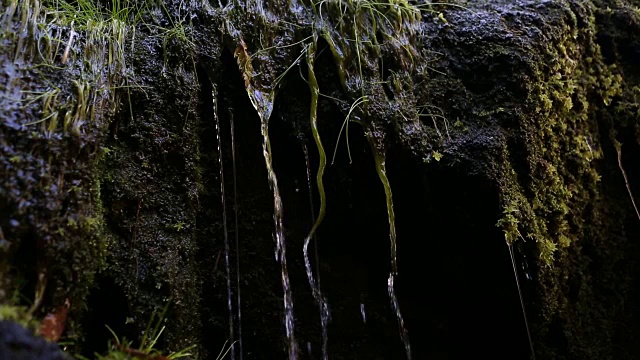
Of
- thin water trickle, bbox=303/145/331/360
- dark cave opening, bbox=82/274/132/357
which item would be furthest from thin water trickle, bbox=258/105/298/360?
dark cave opening, bbox=82/274/132/357

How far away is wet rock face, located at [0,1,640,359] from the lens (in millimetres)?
2227

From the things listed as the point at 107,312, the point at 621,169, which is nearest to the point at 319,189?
the point at 107,312

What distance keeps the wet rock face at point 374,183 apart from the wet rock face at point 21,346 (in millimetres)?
752

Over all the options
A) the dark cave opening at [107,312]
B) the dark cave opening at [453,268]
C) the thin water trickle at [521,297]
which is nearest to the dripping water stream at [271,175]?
the dark cave opening at [453,268]

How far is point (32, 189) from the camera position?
5.42ft

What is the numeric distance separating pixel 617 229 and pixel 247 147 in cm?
210

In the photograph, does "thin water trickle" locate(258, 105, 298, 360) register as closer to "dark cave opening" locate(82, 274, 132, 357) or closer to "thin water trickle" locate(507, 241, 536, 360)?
"dark cave opening" locate(82, 274, 132, 357)

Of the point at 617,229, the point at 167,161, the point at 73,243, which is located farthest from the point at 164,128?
the point at 617,229

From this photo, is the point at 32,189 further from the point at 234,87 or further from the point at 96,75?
the point at 234,87

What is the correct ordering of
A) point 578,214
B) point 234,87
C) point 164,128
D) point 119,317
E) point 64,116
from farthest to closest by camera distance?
point 578,214 < point 234,87 < point 164,128 < point 119,317 < point 64,116

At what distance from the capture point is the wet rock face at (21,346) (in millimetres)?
1137

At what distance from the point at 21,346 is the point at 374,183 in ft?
5.51

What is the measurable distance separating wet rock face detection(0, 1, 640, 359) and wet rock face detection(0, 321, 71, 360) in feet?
2.47

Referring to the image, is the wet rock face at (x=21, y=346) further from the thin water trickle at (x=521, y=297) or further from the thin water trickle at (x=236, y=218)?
the thin water trickle at (x=521, y=297)
